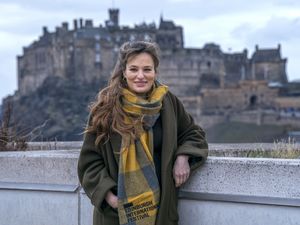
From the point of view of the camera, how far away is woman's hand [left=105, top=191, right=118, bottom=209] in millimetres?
3650

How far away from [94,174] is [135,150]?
301 millimetres

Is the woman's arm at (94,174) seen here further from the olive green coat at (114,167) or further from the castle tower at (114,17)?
the castle tower at (114,17)

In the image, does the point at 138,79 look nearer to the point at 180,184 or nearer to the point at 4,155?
the point at 180,184

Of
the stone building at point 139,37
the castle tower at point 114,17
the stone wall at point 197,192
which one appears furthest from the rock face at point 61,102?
the stone wall at point 197,192

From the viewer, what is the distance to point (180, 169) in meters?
3.77

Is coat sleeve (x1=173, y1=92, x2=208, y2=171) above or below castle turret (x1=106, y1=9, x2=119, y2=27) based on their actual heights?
below

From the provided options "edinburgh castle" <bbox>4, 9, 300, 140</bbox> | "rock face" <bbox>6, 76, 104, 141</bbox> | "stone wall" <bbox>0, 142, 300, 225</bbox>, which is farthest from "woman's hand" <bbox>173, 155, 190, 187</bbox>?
"rock face" <bbox>6, 76, 104, 141</bbox>

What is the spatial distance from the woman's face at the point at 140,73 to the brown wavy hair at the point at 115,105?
1.1 inches

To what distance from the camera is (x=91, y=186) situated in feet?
12.2

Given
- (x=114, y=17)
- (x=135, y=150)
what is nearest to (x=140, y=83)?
(x=135, y=150)

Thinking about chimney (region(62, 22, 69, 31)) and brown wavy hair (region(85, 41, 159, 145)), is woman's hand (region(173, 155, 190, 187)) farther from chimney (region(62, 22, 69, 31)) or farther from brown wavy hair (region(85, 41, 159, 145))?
chimney (region(62, 22, 69, 31))

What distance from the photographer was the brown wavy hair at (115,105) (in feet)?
12.0

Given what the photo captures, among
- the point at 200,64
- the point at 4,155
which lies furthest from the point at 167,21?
the point at 4,155

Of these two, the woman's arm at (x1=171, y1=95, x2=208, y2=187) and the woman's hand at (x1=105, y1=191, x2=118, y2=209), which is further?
the woman's arm at (x1=171, y1=95, x2=208, y2=187)
